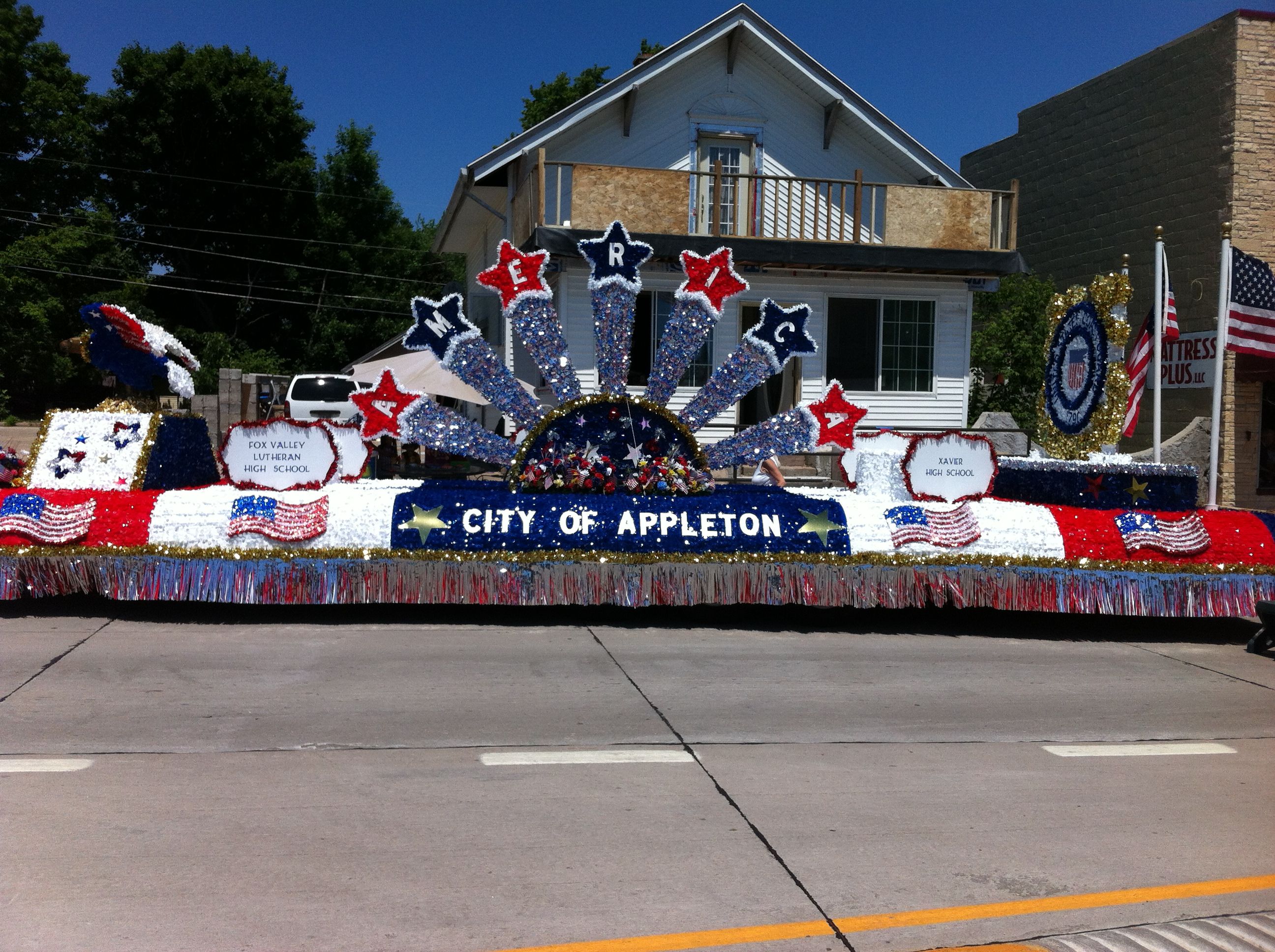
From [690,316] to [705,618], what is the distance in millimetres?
2531

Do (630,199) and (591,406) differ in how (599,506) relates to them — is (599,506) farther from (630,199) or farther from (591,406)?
(630,199)

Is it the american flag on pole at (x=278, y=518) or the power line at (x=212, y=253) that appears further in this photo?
the power line at (x=212, y=253)

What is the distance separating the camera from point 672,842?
3977 millimetres

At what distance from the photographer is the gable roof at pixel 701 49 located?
56.5 ft

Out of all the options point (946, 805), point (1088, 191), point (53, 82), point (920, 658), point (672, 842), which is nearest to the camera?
point (672, 842)

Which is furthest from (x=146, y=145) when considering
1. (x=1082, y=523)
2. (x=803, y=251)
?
(x=1082, y=523)

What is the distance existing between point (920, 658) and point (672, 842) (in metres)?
3.64

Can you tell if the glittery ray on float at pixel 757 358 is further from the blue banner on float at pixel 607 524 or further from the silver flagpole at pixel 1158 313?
the silver flagpole at pixel 1158 313

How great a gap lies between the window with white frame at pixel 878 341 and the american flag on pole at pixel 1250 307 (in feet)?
26.7

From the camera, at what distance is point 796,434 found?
880cm

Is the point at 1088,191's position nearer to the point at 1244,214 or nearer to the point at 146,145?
the point at 1244,214

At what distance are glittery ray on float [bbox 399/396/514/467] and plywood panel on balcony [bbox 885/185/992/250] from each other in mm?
10555

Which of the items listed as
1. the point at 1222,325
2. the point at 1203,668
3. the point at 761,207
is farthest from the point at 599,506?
the point at 761,207

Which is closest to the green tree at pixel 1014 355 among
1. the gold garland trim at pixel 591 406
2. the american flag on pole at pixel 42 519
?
the gold garland trim at pixel 591 406
